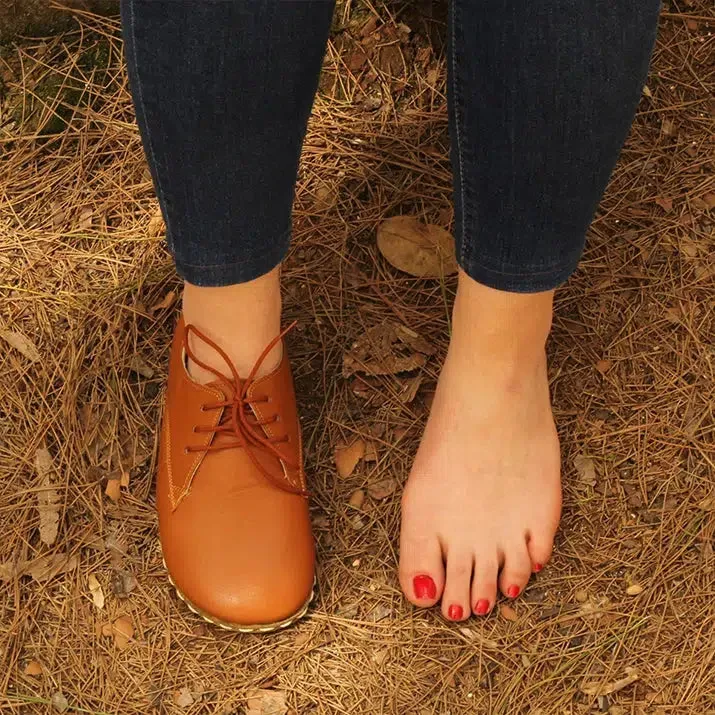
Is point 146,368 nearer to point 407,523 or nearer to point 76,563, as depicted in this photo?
point 76,563

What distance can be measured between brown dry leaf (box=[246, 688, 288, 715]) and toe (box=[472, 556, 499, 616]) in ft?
0.94

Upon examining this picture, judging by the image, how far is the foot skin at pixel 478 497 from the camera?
1.12m

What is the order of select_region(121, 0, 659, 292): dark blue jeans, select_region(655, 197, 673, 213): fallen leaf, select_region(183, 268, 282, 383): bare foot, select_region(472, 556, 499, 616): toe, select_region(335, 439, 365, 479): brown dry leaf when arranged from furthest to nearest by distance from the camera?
select_region(655, 197, 673, 213): fallen leaf < select_region(335, 439, 365, 479): brown dry leaf < select_region(472, 556, 499, 616): toe < select_region(183, 268, 282, 383): bare foot < select_region(121, 0, 659, 292): dark blue jeans

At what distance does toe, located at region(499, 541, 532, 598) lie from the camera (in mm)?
1137

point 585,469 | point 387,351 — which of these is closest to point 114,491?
point 387,351

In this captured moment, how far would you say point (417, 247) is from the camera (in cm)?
133

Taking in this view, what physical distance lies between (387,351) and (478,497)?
28 centimetres

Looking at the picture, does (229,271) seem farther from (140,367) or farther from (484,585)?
(484,585)

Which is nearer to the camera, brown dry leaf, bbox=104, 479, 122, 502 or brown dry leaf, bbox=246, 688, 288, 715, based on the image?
brown dry leaf, bbox=246, 688, 288, 715

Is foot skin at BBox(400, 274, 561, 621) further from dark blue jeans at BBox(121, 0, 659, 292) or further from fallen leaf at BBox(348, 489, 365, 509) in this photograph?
dark blue jeans at BBox(121, 0, 659, 292)

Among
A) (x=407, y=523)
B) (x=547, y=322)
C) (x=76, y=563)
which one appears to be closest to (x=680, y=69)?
(x=547, y=322)

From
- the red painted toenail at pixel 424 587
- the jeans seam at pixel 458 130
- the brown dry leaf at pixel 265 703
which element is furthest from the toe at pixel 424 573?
the jeans seam at pixel 458 130

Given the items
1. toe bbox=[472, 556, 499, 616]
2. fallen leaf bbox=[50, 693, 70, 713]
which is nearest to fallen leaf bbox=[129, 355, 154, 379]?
fallen leaf bbox=[50, 693, 70, 713]

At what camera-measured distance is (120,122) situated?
4.66 feet
